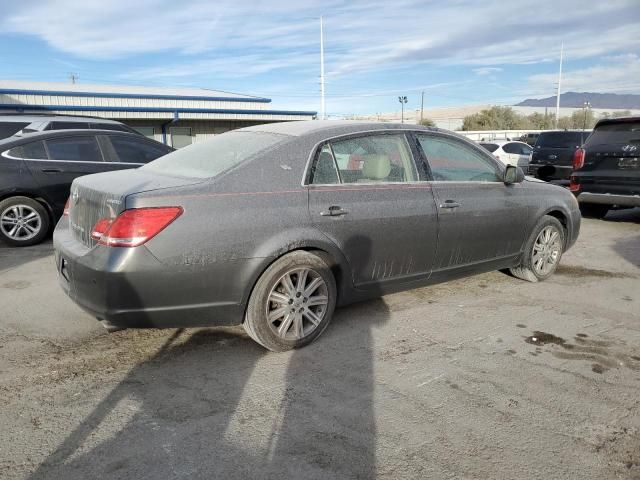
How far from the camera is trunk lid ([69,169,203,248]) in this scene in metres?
3.29

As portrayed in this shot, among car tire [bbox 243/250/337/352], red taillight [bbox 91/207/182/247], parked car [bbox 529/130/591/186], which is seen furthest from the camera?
parked car [bbox 529/130/591/186]

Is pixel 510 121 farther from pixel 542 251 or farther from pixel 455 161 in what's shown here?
pixel 455 161

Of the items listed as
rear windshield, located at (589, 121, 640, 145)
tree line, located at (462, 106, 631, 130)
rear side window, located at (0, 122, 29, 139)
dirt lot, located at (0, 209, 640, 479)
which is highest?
tree line, located at (462, 106, 631, 130)

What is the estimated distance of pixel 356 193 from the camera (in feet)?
13.0

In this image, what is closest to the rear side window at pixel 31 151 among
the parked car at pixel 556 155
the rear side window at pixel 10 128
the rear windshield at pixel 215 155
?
the rear side window at pixel 10 128

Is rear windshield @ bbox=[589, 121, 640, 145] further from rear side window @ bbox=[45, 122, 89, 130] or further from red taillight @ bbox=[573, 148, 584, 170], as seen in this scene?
rear side window @ bbox=[45, 122, 89, 130]

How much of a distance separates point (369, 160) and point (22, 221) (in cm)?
515

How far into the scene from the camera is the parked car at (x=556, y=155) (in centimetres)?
1448

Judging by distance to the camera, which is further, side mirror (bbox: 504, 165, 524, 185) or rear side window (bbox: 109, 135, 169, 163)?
rear side window (bbox: 109, 135, 169, 163)

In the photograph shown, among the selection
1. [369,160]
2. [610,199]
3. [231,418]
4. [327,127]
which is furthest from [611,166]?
[231,418]

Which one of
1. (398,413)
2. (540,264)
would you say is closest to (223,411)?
(398,413)

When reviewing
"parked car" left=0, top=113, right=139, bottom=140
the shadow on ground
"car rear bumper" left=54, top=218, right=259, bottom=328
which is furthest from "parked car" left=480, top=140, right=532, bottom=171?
"car rear bumper" left=54, top=218, right=259, bottom=328

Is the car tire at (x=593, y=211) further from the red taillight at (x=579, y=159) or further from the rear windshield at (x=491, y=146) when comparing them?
the rear windshield at (x=491, y=146)

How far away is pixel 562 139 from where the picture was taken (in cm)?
1495
